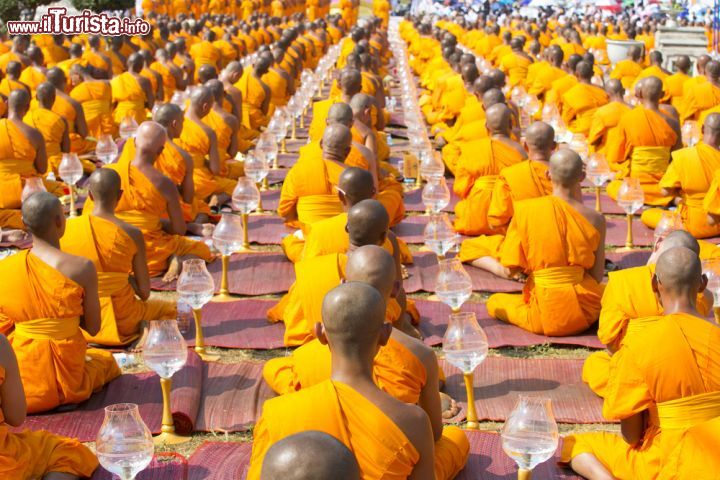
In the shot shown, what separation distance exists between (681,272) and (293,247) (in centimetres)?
405

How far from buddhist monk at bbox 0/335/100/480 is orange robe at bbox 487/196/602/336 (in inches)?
116

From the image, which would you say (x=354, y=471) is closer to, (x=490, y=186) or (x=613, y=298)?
(x=613, y=298)

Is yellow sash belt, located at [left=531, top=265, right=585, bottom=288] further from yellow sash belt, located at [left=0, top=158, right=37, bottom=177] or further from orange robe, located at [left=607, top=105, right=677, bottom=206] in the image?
yellow sash belt, located at [left=0, top=158, right=37, bottom=177]

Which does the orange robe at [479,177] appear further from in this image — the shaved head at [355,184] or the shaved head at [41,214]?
the shaved head at [41,214]

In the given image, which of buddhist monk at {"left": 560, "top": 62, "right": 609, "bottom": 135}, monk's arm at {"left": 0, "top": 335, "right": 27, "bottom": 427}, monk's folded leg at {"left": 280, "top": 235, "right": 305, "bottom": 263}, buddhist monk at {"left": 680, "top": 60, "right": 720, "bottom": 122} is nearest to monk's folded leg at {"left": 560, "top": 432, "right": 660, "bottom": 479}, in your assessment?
monk's arm at {"left": 0, "top": 335, "right": 27, "bottom": 427}

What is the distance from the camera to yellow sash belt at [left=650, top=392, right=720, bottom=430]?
4121 mm

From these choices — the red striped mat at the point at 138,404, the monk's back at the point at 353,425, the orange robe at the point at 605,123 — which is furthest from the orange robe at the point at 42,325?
the orange robe at the point at 605,123

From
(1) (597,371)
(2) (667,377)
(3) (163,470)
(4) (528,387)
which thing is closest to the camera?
(2) (667,377)

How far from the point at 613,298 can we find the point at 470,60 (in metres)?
8.60

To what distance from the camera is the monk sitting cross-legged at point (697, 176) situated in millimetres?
8180

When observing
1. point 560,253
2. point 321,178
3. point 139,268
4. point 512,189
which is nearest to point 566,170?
point 560,253

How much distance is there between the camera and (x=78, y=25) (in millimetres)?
22750

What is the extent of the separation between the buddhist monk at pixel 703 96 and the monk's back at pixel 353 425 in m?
9.51

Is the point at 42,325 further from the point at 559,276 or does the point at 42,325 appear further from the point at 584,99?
the point at 584,99
